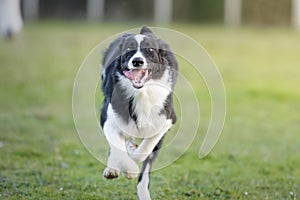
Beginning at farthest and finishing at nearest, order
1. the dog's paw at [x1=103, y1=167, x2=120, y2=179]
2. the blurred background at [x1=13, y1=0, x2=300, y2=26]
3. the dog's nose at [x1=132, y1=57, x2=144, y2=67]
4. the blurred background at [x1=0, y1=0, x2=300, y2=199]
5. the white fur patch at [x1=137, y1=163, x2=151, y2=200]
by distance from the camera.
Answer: the blurred background at [x1=13, y1=0, x2=300, y2=26] → the blurred background at [x1=0, y1=0, x2=300, y2=199] → the white fur patch at [x1=137, y1=163, x2=151, y2=200] → the dog's paw at [x1=103, y1=167, x2=120, y2=179] → the dog's nose at [x1=132, y1=57, x2=144, y2=67]

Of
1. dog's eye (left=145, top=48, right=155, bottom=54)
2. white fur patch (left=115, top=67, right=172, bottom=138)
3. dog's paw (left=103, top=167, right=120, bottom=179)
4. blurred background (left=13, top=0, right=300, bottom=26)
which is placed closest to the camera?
dog's eye (left=145, top=48, right=155, bottom=54)

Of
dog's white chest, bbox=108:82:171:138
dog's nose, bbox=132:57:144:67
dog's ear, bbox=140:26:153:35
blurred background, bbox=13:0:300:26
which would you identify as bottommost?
blurred background, bbox=13:0:300:26

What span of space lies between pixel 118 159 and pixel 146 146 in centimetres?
24

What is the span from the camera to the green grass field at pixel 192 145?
6.21 metres

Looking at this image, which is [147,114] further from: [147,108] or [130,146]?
[130,146]

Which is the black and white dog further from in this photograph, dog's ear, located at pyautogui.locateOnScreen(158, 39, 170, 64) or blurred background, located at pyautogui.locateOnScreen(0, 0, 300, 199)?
blurred background, located at pyautogui.locateOnScreen(0, 0, 300, 199)

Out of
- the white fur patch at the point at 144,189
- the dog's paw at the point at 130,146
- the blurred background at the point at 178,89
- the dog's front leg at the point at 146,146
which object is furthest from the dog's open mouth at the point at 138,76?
the blurred background at the point at 178,89

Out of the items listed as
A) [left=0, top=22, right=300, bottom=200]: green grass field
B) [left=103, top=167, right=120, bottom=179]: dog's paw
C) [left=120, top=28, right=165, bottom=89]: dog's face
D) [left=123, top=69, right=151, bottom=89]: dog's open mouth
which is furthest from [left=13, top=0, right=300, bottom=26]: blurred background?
[left=123, top=69, right=151, bottom=89]: dog's open mouth

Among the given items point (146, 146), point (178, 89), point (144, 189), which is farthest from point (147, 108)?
point (178, 89)

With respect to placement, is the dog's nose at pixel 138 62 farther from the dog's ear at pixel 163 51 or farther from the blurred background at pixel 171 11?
the blurred background at pixel 171 11

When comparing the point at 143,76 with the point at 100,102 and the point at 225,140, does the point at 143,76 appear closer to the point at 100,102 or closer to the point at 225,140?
the point at 100,102

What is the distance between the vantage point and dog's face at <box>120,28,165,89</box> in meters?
4.79

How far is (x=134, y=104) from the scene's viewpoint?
521 cm

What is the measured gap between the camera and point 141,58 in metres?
4.75
